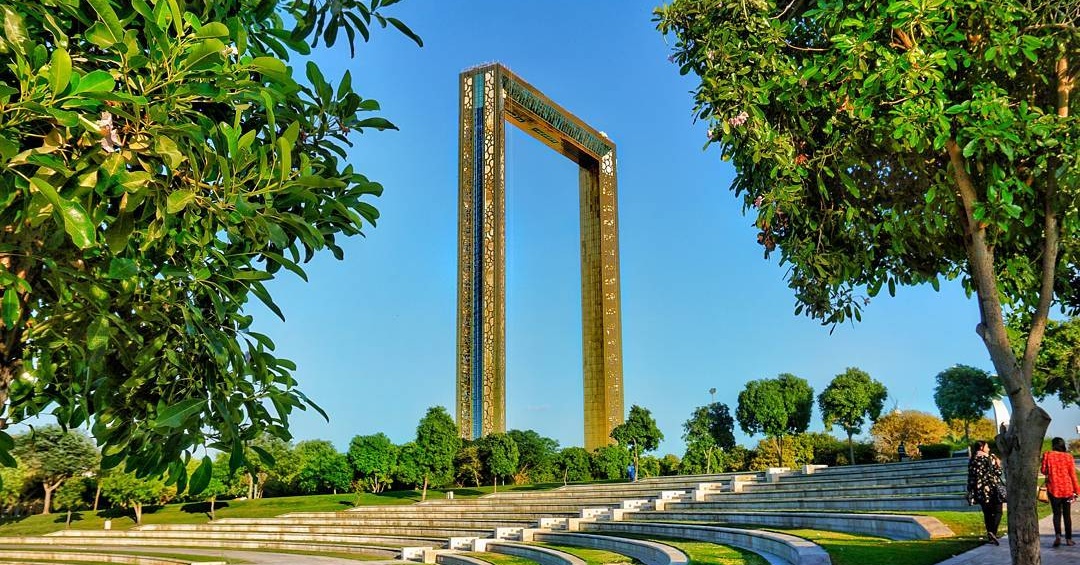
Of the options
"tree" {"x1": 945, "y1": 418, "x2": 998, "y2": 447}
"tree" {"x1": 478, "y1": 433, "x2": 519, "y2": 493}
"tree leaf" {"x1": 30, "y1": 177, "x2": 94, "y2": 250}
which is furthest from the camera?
"tree" {"x1": 945, "y1": 418, "x2": 998, "y2": 447}

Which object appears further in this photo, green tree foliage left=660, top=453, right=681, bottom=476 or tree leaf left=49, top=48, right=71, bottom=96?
green tree foliage left=660, top=453, right=681, bottom=476

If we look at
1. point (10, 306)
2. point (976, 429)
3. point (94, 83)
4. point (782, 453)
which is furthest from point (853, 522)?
point (976, 429)

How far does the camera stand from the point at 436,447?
37.2 meters

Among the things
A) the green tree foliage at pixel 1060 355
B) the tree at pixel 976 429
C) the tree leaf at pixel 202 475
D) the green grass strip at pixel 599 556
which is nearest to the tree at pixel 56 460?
the green grass strip at pixel 599 556

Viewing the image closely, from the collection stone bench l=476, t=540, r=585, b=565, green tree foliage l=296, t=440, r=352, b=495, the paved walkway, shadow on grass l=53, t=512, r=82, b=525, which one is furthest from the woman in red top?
shadow on grass l=53, t=512, r=82, b=525

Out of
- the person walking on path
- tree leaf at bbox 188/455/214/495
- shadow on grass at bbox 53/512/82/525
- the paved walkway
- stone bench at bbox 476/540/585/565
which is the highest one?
tree leaf at bbox 188/455/214/495

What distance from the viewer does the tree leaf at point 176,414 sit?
2533 millimetres

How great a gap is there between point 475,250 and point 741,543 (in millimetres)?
33502

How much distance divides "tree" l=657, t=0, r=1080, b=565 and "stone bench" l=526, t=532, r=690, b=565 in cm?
537

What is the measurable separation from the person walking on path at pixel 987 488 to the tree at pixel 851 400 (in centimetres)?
2742

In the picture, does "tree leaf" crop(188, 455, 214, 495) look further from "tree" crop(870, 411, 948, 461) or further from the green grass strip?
"tree" crop(870, 411, 948, 461)

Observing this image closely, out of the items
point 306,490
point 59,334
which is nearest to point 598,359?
point 306,490

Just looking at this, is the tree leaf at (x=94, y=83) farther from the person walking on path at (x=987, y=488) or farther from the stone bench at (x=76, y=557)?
the stone bench at (x=76, y=557)

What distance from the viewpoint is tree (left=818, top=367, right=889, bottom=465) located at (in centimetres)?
3722
